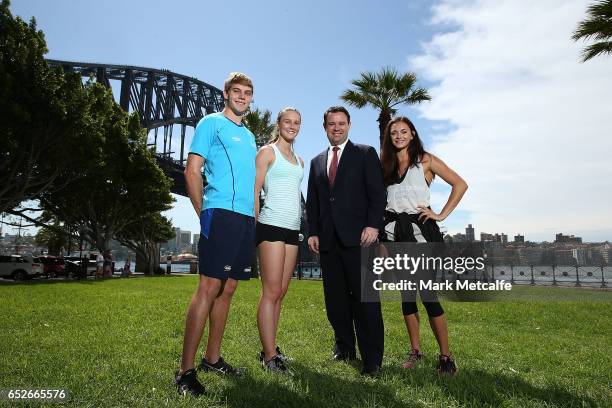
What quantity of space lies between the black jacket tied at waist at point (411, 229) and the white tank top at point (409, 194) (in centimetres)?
5

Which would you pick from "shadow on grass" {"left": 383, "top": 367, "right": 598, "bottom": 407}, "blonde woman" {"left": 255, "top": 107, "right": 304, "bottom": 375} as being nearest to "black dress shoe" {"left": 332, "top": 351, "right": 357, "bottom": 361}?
"shadow on grass" {"left": 383, "top": 367, "right": 598, "bottom": 407}

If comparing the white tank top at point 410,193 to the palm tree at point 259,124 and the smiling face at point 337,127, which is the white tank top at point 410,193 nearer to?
the smiling face at point 337,127

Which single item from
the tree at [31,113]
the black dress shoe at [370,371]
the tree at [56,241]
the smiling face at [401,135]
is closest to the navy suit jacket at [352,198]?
the smiling face at [401,135]

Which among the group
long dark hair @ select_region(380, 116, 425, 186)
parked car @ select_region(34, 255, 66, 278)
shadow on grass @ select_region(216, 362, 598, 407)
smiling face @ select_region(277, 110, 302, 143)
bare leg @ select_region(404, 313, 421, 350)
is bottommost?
parked car @ select_region(34, 255, 66, 278)

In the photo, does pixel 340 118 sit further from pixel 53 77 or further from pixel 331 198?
pixel 53 77

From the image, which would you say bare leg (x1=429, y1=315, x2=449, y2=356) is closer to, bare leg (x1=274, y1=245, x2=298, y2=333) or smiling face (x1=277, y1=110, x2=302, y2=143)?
bare leg (x1=274, y1=245, x2=298, y2=333)

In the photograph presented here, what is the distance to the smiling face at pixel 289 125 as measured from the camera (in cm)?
391

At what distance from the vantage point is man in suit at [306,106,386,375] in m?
3.70

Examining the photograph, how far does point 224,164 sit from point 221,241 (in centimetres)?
60

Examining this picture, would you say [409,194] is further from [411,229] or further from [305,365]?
[305,365]

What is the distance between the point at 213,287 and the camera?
126 inches

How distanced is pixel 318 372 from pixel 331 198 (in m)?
1.50

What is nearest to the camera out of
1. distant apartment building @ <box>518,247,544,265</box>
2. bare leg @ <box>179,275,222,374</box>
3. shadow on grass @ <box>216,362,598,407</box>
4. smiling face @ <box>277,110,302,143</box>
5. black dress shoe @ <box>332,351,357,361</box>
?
shadow on grass @ <box>216,362,598,407</box>

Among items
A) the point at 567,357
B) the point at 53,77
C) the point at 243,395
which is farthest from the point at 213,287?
the point at 53,77
